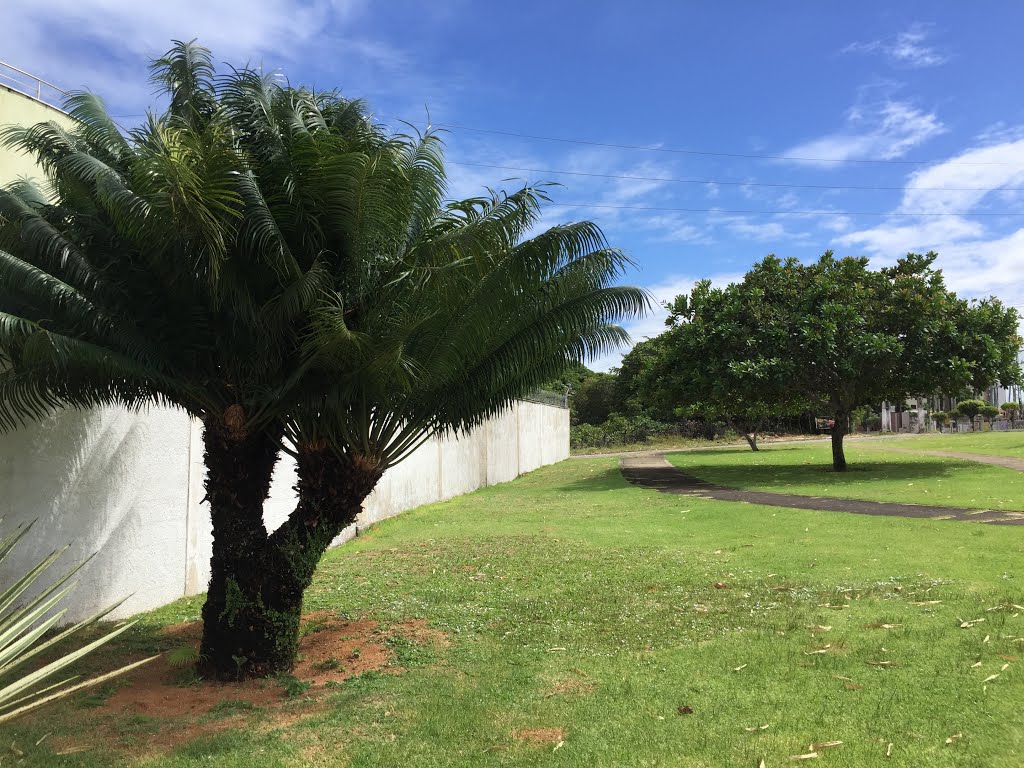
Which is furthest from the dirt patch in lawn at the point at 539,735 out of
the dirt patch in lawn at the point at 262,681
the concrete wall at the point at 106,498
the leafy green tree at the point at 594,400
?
the leafy green tree at the point at 594,400

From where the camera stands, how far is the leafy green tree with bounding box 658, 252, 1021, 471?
20609 millimetres

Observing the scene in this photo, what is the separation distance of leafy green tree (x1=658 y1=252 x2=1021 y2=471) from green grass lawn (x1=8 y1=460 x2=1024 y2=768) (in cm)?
1117

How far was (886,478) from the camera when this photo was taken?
19.7 metres

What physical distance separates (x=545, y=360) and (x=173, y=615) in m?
4.50

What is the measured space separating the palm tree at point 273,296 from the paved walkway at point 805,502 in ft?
30.7

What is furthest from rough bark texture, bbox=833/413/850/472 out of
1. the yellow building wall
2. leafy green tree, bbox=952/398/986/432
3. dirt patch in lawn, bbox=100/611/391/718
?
leafy green tree, bbox=952/398/986/432

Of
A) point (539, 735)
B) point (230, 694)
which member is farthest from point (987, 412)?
point (230, 694)

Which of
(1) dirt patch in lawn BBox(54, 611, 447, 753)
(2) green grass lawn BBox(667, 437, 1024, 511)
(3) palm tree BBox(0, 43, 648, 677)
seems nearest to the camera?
(1) dirt patch in lawn BBox(54, 611, 447, 753)

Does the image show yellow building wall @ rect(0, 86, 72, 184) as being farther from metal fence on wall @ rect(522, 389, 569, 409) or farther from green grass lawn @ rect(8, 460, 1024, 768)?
metal fence on wall @ rect(522, 389, 569, 409)

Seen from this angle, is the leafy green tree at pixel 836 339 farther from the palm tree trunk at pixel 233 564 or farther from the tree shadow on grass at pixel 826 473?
the palm tree trunk at pixel 233 564

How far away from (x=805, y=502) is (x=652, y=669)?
11311mm

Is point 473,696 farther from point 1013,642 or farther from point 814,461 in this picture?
point 814,461

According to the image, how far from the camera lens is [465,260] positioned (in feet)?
17.4

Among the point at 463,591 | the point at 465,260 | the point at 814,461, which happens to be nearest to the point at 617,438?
the point at 814,461
